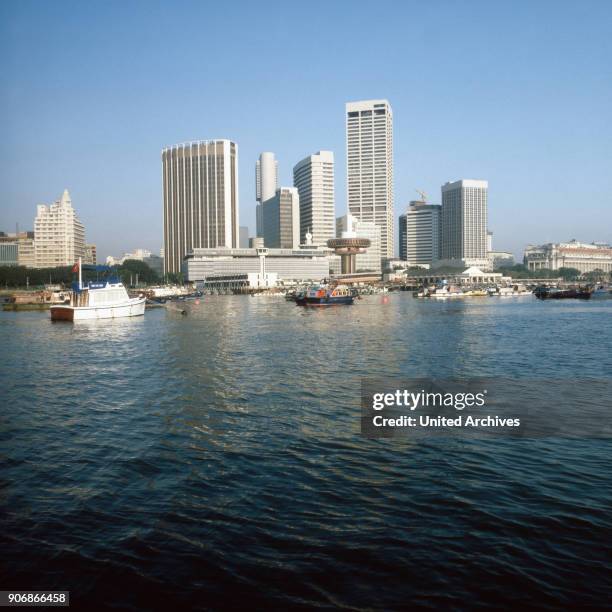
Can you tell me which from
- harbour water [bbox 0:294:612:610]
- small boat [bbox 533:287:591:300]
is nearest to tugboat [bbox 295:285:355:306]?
small boat [bbox 533:287:591:300]

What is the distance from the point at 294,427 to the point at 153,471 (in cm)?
450

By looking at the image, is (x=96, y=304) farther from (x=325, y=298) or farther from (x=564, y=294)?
(x=564, y=294)

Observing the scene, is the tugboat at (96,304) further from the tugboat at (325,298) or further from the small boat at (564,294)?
the small boat at (564,294)

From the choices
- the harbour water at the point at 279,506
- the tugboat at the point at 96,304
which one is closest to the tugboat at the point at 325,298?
the tugboat at the point at 96,304

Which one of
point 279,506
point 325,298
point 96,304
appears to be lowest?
point 279,506

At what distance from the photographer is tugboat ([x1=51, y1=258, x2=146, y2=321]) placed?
5919 centimetres

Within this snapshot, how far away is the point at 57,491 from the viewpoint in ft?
37.2

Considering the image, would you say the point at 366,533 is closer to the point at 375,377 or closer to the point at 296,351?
the point at 375,377

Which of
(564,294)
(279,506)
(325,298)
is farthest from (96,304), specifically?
(564,294)

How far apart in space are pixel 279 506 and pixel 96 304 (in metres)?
55.1

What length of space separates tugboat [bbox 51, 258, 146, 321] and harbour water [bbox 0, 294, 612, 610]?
1559 inches

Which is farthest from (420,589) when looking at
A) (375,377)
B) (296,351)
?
(296,351)

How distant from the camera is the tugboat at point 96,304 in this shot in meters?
59.2

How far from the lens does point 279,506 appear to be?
10414mm
